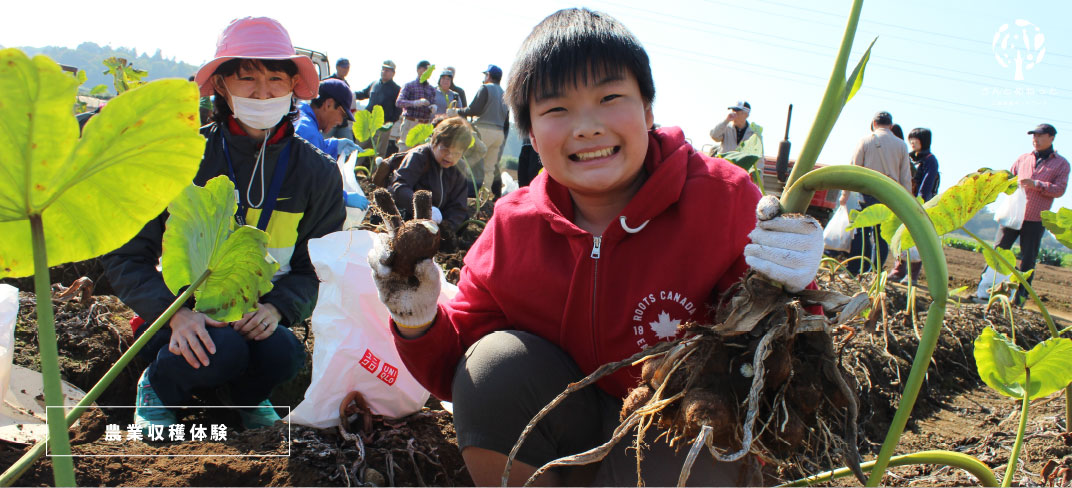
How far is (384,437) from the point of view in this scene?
5.31 feet

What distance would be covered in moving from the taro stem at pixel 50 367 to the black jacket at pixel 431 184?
9.13 feet

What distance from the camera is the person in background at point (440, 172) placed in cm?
354

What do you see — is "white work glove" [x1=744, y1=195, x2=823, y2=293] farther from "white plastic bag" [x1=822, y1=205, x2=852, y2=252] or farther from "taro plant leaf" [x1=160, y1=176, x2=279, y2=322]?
"white plastic bag" [x1=822, y1=205, x2=852, y2=252]

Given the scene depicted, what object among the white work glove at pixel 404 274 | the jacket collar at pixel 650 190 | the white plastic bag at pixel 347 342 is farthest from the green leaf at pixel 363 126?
the white work glove at pixel 404 274

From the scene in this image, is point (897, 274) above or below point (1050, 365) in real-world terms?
below

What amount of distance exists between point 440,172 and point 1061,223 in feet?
9.25

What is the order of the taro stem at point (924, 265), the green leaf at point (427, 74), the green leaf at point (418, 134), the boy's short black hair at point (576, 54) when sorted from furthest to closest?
the green leaf at point (427, 74)
the green leaf at point (418, 134)
the boy's short black hair at point (576, 54)
the taro stem at point (924, 265)

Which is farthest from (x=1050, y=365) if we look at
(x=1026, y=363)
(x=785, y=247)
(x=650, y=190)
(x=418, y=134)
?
(x=418, y=134)

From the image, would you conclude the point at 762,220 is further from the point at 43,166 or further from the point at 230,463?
the point at 230,463

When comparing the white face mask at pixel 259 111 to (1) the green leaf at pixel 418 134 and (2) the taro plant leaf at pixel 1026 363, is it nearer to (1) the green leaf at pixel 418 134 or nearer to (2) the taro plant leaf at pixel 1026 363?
(2) the taro plant leaf at pixel 1026 363

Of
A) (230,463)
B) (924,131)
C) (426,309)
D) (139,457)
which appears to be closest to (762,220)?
(426,309)

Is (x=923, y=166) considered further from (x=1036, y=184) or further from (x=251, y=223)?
(x=251, y=223)

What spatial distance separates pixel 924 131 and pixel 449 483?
4.95 metres

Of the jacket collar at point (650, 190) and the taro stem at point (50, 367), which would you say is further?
the jacket collar at point (650, 190)
